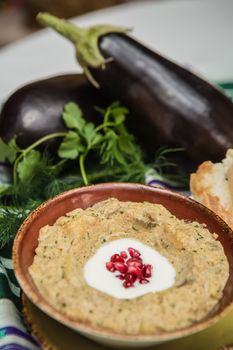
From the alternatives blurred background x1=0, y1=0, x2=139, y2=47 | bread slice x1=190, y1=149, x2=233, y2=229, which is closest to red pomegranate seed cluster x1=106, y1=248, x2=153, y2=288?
bread slice x1=190, y1=149, x2=233, y2=229

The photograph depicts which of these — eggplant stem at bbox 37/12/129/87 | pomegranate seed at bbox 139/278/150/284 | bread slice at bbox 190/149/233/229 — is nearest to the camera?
pomegranate seed at bbox 139/278/150/284

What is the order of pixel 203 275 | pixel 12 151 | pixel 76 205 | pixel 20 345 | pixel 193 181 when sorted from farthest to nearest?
pixel 12 151, pixel 193 181, pixel 76 205, pixel 20 345, pixel 203 275

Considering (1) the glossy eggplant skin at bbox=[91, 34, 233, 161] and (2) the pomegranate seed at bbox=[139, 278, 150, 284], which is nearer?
(2) the pomegranate seed at bbox=[139, 278, 150, 284]

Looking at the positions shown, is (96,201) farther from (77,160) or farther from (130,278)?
(77,160)

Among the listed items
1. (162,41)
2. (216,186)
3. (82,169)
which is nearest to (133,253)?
(216,186)

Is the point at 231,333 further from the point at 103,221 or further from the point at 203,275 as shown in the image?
the point at 103,221

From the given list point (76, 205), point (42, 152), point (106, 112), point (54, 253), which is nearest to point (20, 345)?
point (54, 253)

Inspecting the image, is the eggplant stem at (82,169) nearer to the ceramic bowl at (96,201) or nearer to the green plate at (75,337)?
the ceramic bowl at (96,201)

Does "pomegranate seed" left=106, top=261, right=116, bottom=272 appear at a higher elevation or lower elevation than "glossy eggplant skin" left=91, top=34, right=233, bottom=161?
higher

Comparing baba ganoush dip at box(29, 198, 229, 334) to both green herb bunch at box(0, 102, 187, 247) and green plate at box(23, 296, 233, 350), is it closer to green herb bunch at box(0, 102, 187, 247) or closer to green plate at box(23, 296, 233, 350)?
green plate at box(23, 296, 233, 350)
